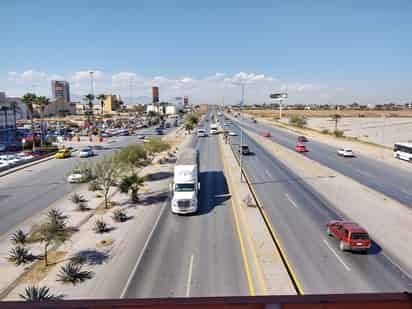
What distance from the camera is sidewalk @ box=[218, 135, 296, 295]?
1296 cm

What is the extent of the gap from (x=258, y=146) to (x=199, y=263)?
47.5 meters

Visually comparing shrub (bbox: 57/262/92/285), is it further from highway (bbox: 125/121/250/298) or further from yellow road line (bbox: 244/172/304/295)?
yellow road line (bbox: 244/172/304/295)

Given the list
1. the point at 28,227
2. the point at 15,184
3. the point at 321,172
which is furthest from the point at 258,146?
the point at 28,227

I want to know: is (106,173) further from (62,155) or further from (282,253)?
(62,155)

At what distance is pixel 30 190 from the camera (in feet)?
99.2

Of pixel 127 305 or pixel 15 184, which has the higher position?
pixel 127 305

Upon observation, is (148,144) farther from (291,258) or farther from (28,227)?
(291,258)

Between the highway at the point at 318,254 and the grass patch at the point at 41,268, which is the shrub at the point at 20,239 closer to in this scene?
the grass patch at the point at 41,268

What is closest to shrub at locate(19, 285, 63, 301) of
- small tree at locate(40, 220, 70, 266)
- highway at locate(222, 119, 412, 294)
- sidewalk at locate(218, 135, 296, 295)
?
small tree at locate(40, 220, 70, 266)

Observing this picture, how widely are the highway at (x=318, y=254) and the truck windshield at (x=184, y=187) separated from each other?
20.3 ft

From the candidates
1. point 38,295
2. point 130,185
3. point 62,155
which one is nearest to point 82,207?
point 130,185

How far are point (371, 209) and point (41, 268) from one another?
2295cm

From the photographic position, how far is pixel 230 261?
15.3 metres

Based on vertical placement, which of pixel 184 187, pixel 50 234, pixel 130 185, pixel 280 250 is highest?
pixel 184 187
